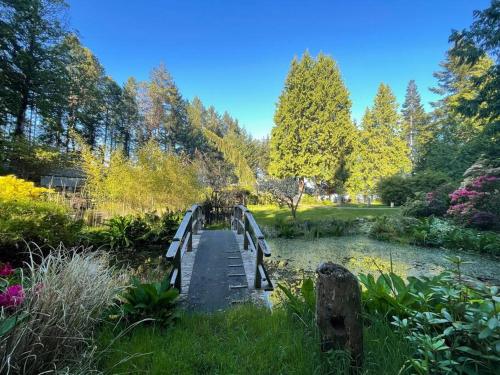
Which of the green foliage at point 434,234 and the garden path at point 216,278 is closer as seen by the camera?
the garden path at point 216,278

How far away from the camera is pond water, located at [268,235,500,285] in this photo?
5586mm

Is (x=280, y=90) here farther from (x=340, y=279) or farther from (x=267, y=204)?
(x=340, y=279)

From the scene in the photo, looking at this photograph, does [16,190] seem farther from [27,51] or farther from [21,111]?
[27,51]

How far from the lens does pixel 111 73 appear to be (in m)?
26.5

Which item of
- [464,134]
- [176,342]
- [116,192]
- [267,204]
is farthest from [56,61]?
[464,134]

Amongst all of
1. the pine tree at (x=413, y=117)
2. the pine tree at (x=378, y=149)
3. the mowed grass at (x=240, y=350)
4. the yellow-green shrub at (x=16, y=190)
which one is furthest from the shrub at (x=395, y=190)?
the yellow-green shrub at (x=16, y=190)

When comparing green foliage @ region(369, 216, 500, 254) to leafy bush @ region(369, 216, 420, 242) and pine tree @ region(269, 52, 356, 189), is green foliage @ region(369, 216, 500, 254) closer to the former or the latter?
leafy bush @ region(369, 216, 420, 242)

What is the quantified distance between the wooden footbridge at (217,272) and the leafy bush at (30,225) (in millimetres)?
2616

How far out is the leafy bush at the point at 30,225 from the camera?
4418 mm

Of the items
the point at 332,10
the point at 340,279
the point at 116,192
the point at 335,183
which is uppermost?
the point at 332,10

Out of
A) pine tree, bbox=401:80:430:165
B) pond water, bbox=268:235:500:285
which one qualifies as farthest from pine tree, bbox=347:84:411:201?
pond water, bbox=268:235:500:285

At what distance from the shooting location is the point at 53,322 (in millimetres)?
1609

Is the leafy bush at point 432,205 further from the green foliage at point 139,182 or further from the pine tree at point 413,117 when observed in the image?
the pine tree at point 413,117

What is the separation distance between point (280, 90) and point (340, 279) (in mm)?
21639
